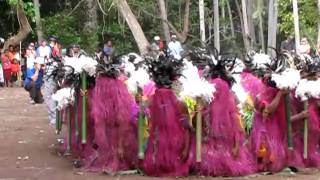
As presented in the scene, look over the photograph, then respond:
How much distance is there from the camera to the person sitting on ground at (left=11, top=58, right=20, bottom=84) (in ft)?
84.7

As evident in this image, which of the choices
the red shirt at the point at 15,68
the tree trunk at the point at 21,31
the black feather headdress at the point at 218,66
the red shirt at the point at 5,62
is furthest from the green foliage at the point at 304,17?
the black feather headdress at the point at 218,66

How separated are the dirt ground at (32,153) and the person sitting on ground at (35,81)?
2.18 ft

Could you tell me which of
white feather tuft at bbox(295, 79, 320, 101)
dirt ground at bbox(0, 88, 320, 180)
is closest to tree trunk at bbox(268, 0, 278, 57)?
dirt ground at bbox(0, 88, 320, 180)

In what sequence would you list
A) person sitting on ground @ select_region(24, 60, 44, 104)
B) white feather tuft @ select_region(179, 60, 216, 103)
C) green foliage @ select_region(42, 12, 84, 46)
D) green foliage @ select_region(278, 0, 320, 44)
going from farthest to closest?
green foliage @ select_region(278, 0, 320, 44) < green foliage @ select_region(42, 12, 84, 46) < person sitting on ground @ select_region(24, 60, 44, 104) < white feather tuft @ select_region(179, 60, 216, 103)

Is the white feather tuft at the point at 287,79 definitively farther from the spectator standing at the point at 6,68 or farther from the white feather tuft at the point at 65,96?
the spectator standing at the point at 6,68

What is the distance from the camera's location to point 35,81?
15.6 m

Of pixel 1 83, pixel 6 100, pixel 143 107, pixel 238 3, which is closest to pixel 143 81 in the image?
pixel 143 107

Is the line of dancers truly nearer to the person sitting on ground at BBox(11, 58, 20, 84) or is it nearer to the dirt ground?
the dirt ground

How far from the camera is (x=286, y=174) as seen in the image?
793cm

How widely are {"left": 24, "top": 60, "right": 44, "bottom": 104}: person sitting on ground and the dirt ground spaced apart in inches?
26.1

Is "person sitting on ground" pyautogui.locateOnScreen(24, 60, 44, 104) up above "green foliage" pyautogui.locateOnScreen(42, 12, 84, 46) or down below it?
below

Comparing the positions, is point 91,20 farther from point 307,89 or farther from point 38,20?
point 307,89

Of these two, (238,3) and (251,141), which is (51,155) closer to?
(251,141)

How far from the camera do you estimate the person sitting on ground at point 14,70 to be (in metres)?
25.8
